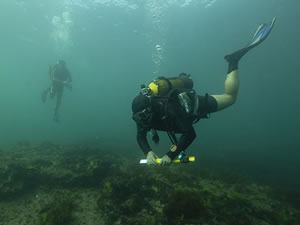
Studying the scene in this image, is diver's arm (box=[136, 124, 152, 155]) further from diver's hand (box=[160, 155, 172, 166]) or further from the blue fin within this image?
the blue fin

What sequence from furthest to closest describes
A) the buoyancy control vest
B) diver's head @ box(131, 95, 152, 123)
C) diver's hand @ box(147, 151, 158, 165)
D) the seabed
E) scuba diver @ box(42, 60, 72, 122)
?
scuba diver @ box(42, 60, 72, 122), the seabed, the buoyancy control vest, diver's head @ box(131, 95, 152, 123), diver's hand @ box(147, 151, 158, 165)

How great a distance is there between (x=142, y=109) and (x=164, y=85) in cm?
85

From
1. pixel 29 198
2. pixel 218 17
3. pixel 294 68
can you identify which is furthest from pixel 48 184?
pixel 294 68

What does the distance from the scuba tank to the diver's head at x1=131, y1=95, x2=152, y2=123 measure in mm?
191

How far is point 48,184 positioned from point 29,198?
850mm

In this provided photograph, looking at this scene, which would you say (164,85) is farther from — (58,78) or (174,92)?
(58,78)

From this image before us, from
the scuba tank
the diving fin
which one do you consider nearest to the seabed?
the scuba tank

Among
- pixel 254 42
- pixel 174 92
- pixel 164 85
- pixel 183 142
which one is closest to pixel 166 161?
pixel 183 142

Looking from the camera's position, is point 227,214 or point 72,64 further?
point 72,64

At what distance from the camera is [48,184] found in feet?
23.9

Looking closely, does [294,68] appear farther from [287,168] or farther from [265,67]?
[287,168]

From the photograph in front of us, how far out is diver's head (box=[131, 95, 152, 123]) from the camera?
4.17 m

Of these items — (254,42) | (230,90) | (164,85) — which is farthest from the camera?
(254,42)

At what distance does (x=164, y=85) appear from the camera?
4621 millimetres
